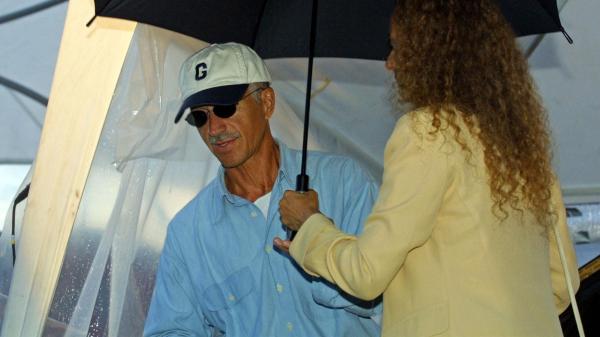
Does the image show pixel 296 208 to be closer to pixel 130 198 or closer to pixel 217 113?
pixel 217 113

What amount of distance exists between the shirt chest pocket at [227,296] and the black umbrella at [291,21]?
0.62 metres

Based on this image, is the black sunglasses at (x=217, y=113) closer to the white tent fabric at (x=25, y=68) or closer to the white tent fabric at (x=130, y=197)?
the white tent fabric at (x=130, y=197)

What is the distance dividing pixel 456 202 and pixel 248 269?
717mm

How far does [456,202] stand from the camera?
1976 mm

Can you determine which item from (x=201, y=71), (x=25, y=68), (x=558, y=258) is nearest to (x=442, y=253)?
(x=558, y=258)

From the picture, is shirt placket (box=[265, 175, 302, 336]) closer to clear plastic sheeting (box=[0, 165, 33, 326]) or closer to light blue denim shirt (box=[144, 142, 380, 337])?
light blue denim shirt (box=[144, 142, 380, 337])

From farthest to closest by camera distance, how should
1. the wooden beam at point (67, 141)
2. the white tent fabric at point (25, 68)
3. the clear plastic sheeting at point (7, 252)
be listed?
1. the white tent fabric at point (25, 68)
2. the clear plastic sheeting at point (7, 252)
3. the wooden beam at point (67, 141)

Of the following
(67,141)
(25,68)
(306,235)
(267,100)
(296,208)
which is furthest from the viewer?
(25,68)

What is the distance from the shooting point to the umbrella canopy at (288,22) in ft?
9.00

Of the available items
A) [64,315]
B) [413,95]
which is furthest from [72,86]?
[413,95]

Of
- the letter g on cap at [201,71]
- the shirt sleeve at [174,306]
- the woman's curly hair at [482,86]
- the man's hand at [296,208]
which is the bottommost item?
the shirt sleeve at [174,306]

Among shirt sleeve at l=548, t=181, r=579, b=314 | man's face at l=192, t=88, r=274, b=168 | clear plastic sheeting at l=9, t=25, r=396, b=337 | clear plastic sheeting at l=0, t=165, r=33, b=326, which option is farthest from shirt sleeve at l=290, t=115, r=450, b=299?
clear plastic sheeting at l=0, t=165, r=33, b=326

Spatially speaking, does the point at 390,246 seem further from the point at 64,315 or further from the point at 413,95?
the point at 64,315

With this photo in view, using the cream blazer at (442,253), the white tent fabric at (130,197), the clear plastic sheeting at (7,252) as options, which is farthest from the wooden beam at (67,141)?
the cream blazer at (442,253)
